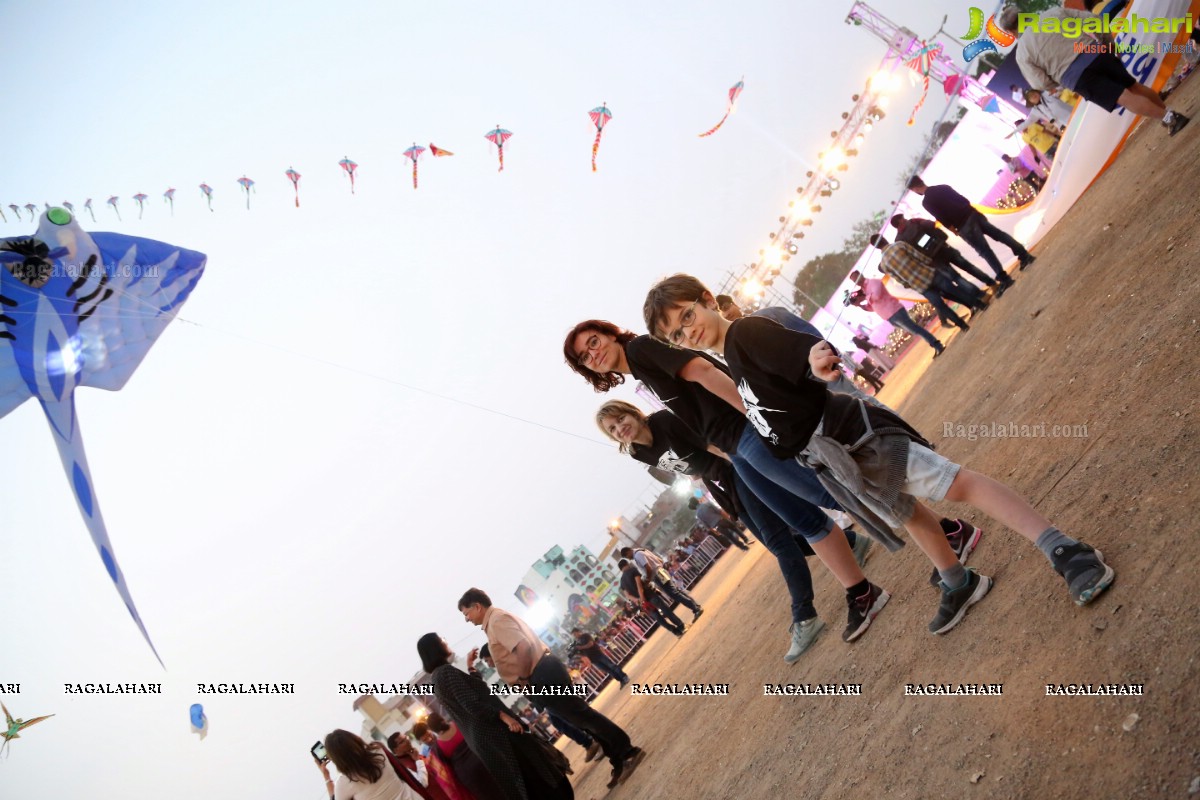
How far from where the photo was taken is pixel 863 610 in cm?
311

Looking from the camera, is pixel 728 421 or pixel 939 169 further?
pixel 939 169

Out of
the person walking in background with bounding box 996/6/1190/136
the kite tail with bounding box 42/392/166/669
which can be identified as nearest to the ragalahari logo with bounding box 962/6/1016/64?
the person walking in background with bounding box 996/6/1190/136

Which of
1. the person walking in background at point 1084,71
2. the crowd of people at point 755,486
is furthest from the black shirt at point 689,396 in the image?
the person walking in background at point 1084,71

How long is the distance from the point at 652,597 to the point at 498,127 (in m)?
6.98

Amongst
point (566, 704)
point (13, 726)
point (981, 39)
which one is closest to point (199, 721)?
point (13, 726)

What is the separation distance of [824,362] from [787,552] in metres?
1.87

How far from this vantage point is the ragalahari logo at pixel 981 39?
12.3m

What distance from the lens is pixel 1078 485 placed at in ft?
7.89

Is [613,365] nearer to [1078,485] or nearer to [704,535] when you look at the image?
[1078,485]

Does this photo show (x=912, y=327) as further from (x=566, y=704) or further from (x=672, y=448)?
(x=566, y=704)

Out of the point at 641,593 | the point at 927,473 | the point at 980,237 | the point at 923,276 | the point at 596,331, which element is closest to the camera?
the point at 927,473

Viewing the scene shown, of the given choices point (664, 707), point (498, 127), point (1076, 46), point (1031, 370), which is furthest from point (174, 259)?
point (1076, 46)

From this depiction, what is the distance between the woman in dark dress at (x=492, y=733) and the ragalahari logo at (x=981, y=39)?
1368 centimetres

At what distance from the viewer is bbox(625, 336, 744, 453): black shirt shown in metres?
2.82
